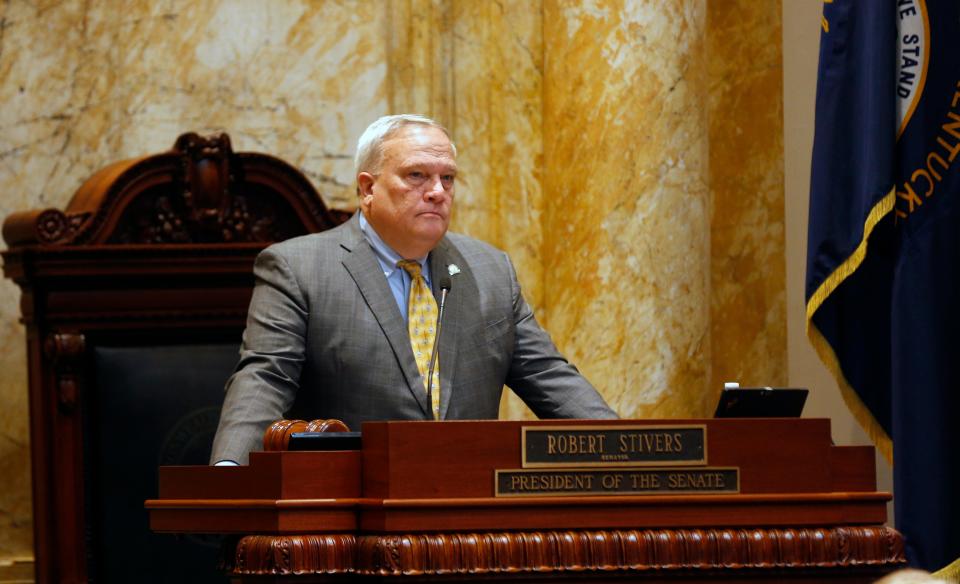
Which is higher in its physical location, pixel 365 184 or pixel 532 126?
pixel 532 126

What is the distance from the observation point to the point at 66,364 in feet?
15.2

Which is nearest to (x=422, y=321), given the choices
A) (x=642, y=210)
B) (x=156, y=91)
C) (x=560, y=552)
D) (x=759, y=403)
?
(x=759, y=403)

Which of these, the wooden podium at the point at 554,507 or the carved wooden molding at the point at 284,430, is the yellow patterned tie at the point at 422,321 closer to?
the carved wooden molding at the point at 284,430

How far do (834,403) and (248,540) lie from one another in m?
2.89

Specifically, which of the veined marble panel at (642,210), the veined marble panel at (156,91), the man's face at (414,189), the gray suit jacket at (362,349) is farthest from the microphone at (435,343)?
the veined marble panel at (156,91)

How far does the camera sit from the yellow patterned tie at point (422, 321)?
373 cm

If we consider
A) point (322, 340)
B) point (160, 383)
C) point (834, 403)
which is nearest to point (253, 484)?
point (322, 340)

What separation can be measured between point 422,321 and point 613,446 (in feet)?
4.03

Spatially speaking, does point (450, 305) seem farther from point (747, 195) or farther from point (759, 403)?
point (747, 195)

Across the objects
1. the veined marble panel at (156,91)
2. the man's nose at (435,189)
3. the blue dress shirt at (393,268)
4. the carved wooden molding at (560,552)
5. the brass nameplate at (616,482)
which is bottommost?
the carved wooden molding at (560,552)

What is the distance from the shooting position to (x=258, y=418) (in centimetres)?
338

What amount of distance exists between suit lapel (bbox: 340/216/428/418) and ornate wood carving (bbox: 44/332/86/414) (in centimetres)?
123

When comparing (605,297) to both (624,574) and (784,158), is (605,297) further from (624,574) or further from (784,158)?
(624,574)

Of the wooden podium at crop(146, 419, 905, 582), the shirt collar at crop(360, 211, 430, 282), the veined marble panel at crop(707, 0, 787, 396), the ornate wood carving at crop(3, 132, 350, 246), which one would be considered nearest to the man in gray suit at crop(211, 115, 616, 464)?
the shirt collar at crop(360, 211, 430, 282)
